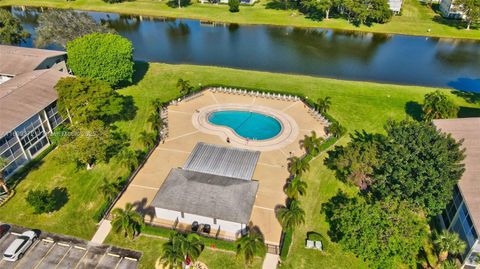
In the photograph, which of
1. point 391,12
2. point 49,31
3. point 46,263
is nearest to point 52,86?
point 49,31

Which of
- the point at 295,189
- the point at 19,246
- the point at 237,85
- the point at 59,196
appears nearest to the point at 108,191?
the point at 59,196

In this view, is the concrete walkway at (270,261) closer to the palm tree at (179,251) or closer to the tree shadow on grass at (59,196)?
the palm tree at (179,251)

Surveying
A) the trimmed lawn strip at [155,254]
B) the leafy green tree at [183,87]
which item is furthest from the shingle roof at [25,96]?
the trimmed lawn strip at [155,254]

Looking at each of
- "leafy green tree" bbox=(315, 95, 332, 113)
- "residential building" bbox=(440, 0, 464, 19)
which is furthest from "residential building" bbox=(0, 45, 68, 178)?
"residential building" bbox=(440, 0, 464, 19)

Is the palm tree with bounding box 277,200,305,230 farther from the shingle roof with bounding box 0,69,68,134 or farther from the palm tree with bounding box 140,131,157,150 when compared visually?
the shingle roof with bounding box 0,69,68,134

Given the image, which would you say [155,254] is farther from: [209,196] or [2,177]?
[2,177]

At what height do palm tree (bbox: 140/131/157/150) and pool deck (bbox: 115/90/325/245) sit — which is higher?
palm tree (bbox: 140/131/157/150)
